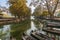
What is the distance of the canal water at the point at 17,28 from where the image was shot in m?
3.56

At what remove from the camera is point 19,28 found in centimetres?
376

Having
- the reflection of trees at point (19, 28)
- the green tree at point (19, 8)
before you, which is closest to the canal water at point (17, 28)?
the reflection of trees at point (19, 28)

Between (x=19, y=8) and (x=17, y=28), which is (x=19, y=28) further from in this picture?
(x=19, y=8)

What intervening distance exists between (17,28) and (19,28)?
0.19 ft

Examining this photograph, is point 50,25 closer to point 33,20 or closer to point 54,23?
point 54,23

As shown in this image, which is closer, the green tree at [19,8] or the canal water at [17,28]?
the canal water at [17,28]

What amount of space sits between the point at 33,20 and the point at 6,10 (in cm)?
78

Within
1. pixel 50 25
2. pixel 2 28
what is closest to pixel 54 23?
pixel 50 25

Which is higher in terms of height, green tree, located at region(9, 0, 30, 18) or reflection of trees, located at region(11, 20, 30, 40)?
green tree, located at region(9, 0, 30, 18)

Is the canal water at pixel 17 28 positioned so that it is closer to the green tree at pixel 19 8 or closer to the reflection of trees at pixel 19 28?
the reflection of trees at pixel 19 28

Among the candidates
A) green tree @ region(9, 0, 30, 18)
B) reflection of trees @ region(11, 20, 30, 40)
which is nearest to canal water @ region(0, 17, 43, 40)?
reflection of trees @ region(11, 20, 30, 40)

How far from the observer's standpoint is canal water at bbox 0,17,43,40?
356 cm

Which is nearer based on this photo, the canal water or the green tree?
the canal water

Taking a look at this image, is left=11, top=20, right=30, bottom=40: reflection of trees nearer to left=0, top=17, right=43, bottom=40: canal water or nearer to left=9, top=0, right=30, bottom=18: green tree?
left=0, top=17, right=43, bottom=40: canal water
